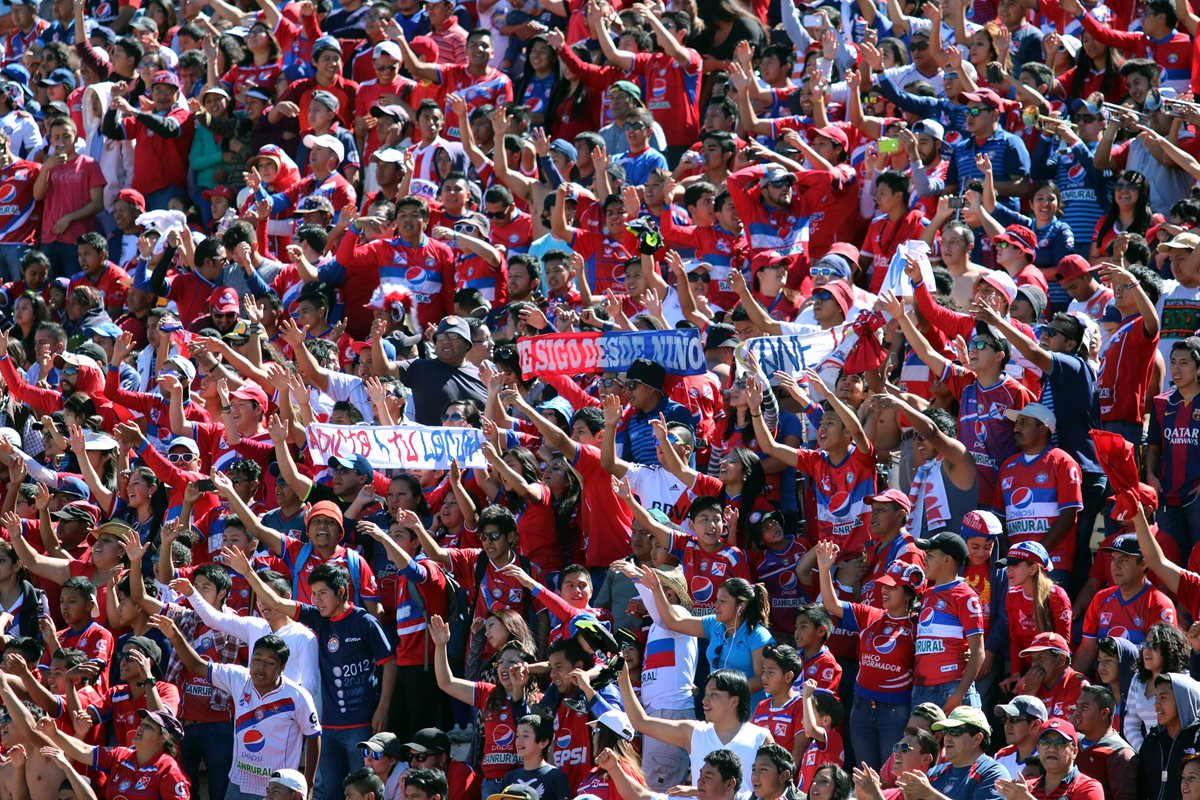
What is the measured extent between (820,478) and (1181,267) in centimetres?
264

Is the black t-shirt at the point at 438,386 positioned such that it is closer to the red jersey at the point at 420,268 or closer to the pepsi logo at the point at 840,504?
the red jersey at the point at 420,268

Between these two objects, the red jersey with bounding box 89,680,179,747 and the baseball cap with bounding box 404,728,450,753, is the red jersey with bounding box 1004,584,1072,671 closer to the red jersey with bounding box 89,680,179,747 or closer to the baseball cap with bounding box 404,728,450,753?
the baseball cap with bounding box 404,728,450,753

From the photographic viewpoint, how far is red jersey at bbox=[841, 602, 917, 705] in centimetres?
1049

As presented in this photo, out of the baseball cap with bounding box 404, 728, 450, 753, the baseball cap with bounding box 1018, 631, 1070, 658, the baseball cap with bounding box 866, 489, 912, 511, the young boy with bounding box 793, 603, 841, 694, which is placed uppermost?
the baseball cap with bounding box 1018, 631, 1070, 658

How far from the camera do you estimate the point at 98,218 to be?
58.5ft

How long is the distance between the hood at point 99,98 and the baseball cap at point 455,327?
619cm

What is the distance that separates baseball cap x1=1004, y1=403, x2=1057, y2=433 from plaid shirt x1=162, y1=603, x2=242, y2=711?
14.3 ft

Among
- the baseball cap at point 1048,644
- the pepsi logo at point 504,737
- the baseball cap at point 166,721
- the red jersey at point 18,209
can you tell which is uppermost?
the baseball cap at point 1048,644

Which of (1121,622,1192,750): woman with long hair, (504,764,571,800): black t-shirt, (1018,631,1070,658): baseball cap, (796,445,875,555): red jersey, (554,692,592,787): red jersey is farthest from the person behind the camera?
(796,445,875,555): red jersey

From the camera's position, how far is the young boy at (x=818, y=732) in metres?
10.1

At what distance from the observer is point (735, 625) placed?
35.6 ft

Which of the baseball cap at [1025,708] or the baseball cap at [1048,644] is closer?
the baseball cap at [1025,708]

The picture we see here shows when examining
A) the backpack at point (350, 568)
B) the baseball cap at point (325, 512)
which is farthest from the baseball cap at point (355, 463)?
the backpack at point (350, 568)

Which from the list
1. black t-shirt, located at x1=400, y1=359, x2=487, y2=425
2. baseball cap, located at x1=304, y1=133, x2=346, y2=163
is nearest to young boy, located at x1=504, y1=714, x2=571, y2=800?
black t-shirt, located at x1=400, y1=359, x2=487, y2=425
